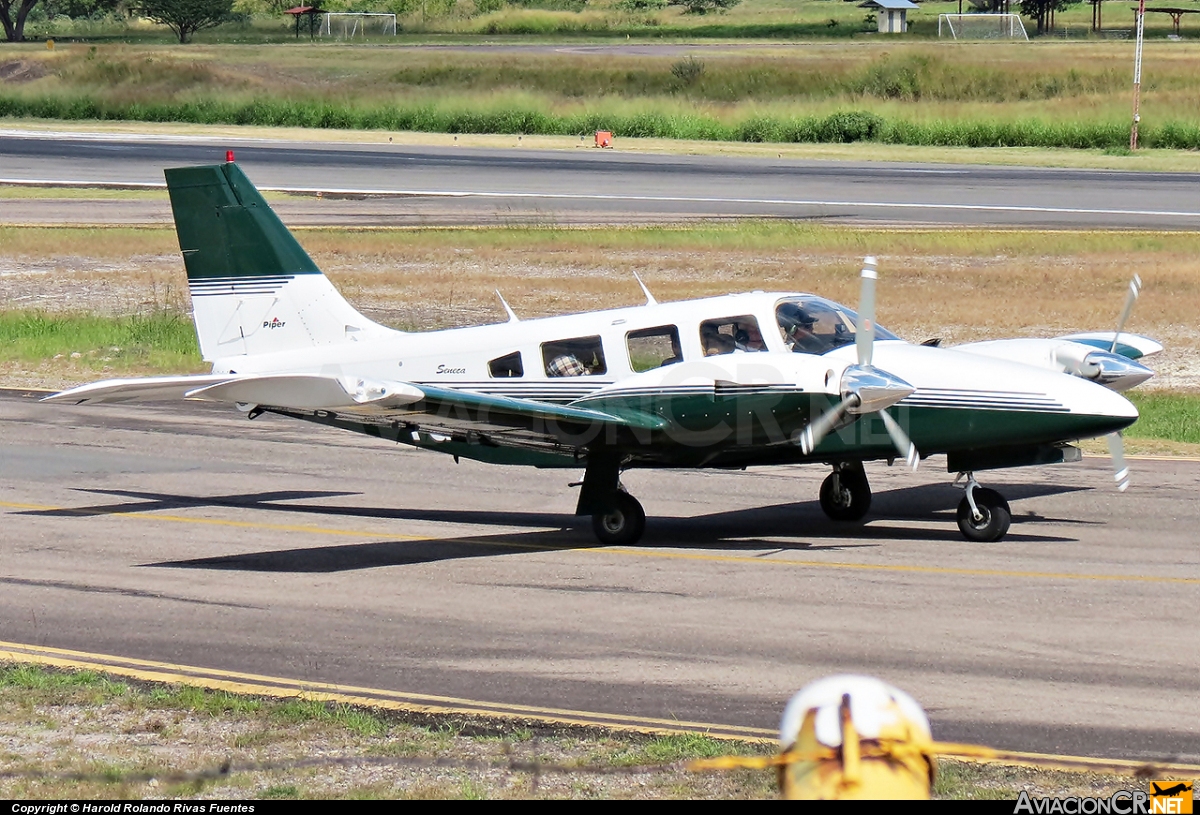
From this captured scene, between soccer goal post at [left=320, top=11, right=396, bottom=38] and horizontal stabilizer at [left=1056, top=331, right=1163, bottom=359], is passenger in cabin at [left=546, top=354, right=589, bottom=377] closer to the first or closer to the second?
horizontal stabilizer at [left=1056, top=331, right=1163, bottom=359]

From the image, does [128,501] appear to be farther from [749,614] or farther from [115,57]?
[115,57]

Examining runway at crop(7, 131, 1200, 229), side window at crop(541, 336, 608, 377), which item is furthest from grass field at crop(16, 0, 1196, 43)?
side window at crop(541, 336, 608, 377)

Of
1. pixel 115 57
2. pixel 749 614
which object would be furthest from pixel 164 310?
pixel 115 57

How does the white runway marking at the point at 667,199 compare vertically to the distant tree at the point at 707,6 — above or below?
below

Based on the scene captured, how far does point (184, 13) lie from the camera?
121 m

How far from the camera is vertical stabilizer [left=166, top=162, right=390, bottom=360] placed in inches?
658

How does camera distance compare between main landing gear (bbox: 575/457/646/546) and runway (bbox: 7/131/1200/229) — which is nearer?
main landing gear (bbox: 575/457/646/546)

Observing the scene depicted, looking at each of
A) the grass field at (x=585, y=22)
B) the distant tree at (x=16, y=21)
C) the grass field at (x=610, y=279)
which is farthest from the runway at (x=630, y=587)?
the distant tree at (x=16, y=21)

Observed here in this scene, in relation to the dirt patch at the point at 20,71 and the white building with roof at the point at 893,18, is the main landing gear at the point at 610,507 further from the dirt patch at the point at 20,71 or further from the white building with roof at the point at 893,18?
the white building with roof at the point at 893,18

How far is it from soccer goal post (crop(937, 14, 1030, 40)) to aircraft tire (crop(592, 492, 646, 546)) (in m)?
108

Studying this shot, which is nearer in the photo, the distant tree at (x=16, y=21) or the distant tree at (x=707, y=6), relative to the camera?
the distant tree at (x=16, y=21)

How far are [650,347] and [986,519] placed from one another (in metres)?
3.92

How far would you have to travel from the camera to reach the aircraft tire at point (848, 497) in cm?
1614

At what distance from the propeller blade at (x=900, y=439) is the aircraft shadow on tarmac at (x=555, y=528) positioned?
52.1 inches
